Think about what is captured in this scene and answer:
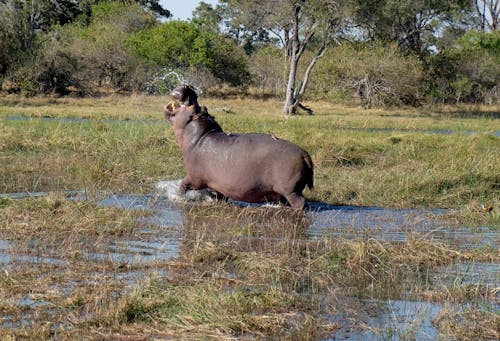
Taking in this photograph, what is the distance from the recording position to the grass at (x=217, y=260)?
4117 millimetres

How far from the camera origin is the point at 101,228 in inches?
252

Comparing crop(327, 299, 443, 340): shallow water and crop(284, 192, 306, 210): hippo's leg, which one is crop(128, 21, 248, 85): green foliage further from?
crop(327, 299, 443, 340): shallow water

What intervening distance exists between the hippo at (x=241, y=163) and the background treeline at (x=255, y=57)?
18458 mm

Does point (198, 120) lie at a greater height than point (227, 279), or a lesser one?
greater

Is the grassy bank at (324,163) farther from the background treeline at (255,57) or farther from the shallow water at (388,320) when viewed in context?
the background treeline at (255,57)

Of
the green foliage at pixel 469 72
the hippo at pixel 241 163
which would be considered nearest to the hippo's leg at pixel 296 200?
the hippo at pixel 241 163

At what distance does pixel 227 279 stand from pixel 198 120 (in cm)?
358

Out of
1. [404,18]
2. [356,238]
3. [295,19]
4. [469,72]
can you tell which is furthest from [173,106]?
[469,72]

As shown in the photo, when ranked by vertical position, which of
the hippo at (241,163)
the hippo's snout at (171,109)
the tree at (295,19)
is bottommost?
the hippo at (241,163)

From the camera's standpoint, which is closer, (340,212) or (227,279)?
(227,279)

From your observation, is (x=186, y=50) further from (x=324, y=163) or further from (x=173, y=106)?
(x=173, y=106)

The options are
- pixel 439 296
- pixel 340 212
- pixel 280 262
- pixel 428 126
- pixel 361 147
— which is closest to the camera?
pixel 439 296

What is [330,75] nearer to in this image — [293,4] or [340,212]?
[293,4]

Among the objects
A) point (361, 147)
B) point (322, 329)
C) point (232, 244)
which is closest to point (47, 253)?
point (232, 244)
